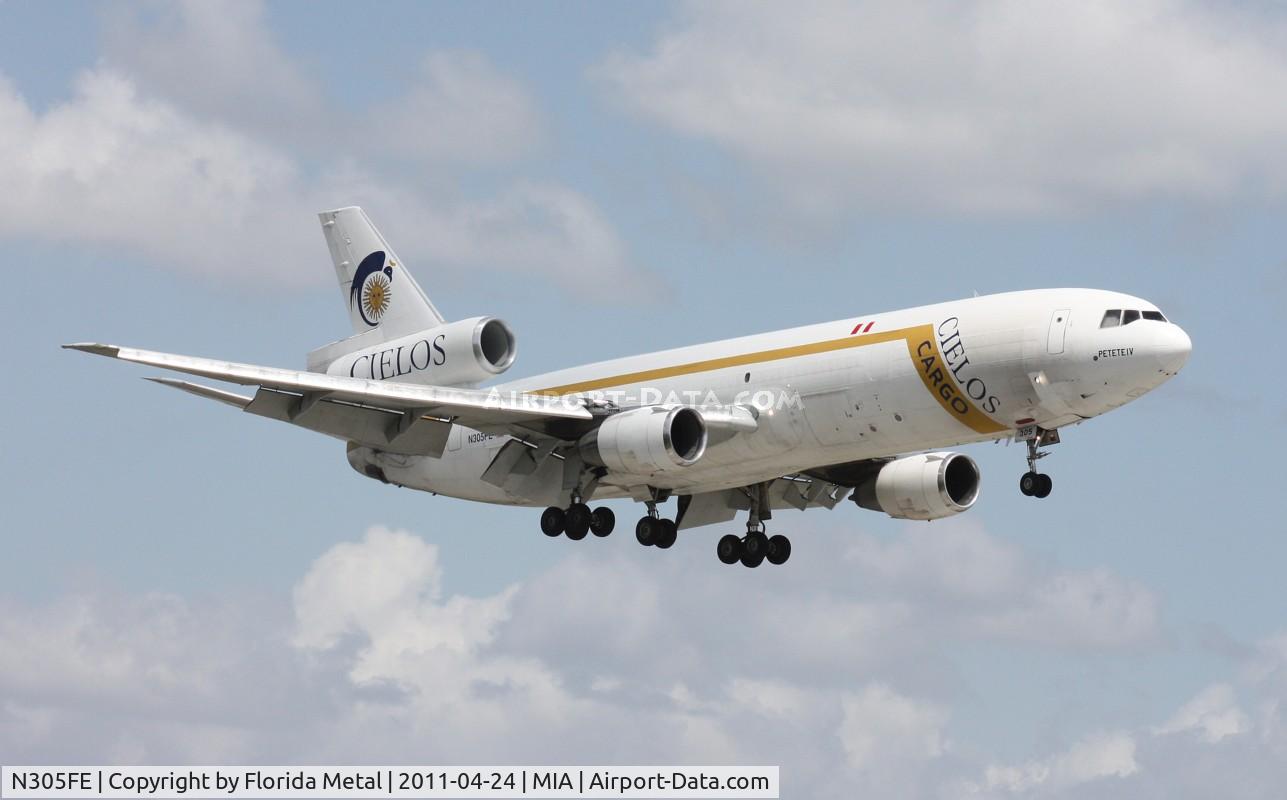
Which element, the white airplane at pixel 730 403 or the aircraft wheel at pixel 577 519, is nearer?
the white airplane at pixel 730 403

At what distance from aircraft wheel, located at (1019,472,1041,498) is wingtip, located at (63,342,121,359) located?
19726 mm

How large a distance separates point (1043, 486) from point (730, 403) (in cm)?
779

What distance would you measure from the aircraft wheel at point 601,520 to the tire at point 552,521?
2.49 ft

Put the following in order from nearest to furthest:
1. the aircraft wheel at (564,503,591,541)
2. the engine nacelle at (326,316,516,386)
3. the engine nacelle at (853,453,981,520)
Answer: the aircraft wheel at (564,503,591,541) → the engine nacelle at (326,316,516,386) → the engine nacelle at (853,453,981,520)

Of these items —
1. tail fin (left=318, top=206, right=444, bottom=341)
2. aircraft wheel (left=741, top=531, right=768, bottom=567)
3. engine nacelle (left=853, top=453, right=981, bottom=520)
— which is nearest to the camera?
engine nacelle (left=853, top=453, right=981, bottom=520)

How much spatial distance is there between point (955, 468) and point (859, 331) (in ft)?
26.3

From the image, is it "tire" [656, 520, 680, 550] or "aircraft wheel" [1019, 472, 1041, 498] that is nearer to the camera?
"aircraft wheel" [1019, 472, 1041, 498]

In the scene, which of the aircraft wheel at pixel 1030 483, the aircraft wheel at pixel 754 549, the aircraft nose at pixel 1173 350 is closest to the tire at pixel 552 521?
the aircraft wheel at pixel 754 549

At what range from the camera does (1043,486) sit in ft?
145

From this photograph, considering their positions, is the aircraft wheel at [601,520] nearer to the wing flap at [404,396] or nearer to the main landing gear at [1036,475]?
the wing flap at [404,396]

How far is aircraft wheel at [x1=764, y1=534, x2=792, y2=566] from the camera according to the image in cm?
5384

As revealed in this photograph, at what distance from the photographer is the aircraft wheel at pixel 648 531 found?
52.3 meters

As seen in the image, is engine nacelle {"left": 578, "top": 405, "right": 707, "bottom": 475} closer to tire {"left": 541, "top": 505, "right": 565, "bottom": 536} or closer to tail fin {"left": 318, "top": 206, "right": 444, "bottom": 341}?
tire {"left": 541, "top": 505, "right": 565, "bottom": 536}

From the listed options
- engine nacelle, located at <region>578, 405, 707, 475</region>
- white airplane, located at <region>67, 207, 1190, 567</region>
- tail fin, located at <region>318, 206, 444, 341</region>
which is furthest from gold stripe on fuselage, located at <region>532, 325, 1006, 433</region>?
tail fin, located at <region>318, 206, 444, 341</region>
